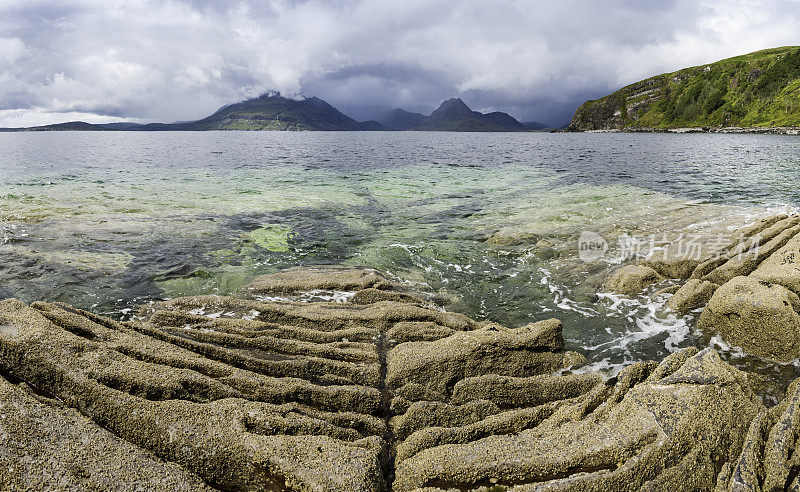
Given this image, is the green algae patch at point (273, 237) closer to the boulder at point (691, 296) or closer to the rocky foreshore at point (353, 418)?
the rocky foreshore at point (353, 418)

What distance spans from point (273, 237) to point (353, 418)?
1565cm

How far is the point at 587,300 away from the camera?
1327cm

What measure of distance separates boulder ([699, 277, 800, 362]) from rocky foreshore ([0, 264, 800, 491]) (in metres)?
4.54

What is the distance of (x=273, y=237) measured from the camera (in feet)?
67.2

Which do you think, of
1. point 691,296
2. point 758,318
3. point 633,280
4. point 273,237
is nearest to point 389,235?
point 273,237

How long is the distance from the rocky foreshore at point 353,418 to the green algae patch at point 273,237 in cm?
A: 1081

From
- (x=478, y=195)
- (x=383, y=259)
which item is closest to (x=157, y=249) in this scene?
(x=383, y=259)

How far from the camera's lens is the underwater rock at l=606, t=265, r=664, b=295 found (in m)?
13.4

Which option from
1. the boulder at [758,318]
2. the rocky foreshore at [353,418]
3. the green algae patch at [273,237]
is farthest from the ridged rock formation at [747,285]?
the green algae patch at [273,237]

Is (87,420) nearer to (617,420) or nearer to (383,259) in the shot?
(617,420)

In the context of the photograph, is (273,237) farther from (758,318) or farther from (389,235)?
(758,318)

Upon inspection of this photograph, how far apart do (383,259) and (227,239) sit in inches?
326

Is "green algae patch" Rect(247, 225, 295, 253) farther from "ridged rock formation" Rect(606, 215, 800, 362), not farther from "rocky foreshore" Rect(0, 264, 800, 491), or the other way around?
"ridged rock formation" Rect(606, 215, 800, 362)

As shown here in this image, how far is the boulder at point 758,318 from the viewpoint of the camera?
362 inches
